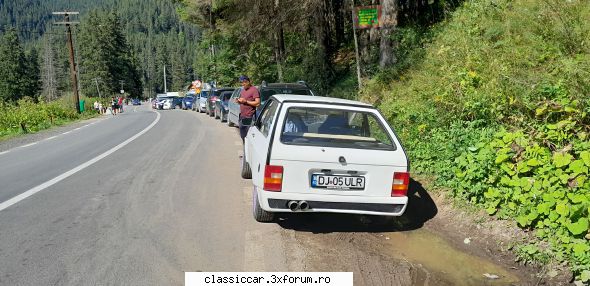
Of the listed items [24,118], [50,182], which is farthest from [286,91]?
[24,118]

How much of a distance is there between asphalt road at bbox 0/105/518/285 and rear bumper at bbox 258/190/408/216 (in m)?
0.35

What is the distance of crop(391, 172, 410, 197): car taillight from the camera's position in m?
4.65

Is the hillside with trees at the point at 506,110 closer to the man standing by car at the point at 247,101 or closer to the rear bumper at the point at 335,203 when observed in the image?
the rear bumper at the point at 335,203

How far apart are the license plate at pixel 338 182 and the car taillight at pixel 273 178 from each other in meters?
0.35

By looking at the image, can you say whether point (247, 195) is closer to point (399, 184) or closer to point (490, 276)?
point (399, 184)

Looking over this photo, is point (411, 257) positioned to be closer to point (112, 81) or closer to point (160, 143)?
point (160, 143)

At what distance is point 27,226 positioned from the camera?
4957mm

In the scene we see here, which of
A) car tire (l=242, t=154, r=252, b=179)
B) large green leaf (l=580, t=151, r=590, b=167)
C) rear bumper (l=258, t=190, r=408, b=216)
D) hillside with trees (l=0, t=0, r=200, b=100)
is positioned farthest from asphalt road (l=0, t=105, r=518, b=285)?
hillside with trees (l=0, t=0, r=200, b=100)

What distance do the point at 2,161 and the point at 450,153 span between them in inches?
379

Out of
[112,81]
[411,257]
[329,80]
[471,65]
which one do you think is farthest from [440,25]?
[112,81]

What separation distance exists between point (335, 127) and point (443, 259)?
2.06 meters

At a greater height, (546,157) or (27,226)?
(546,157)

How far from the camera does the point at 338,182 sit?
4594 mm

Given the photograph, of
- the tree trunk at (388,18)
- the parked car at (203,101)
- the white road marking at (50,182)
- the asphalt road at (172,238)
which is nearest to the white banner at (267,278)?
the asphalt road at (172,238)
